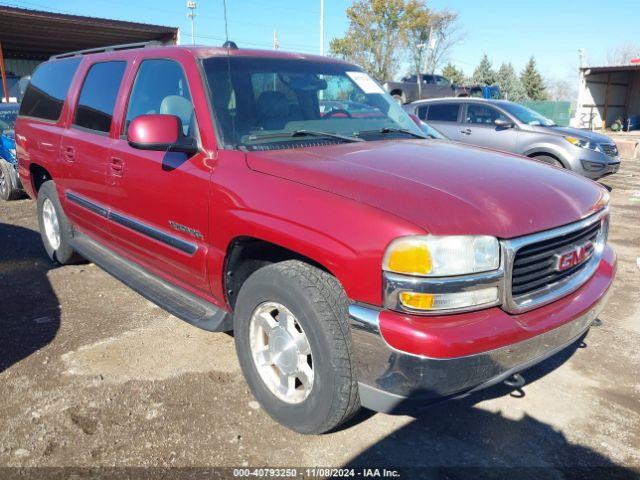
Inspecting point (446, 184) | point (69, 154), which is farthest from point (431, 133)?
point (69, 154)

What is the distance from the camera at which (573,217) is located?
244 cm

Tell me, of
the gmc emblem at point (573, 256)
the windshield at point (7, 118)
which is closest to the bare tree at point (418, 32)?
the windshield at point (7, 118)

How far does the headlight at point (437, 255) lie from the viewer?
6.64 feet

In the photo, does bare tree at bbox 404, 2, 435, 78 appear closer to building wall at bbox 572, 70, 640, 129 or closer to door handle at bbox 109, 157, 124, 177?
building wall at bbox 572, 70, 640, 129

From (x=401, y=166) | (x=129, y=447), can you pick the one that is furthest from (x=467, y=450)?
(x=129, y=447)

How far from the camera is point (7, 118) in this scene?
895 cm

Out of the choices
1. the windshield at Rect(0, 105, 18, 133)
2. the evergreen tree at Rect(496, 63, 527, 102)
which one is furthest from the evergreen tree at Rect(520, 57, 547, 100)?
the windshield at Rect(0, 105, 18, 133)

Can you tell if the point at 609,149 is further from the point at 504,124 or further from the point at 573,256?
the point at 573,256

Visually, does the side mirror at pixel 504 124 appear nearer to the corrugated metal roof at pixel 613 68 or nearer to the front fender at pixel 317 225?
the front fender at pixel 317 225

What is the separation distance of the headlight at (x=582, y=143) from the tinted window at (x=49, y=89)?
784 centimetres

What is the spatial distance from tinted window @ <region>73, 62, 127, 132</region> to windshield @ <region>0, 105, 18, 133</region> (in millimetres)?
5581

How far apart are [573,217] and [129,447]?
2391 mm

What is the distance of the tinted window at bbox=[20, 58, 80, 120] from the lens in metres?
4.57

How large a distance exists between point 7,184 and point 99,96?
17.0 feet
